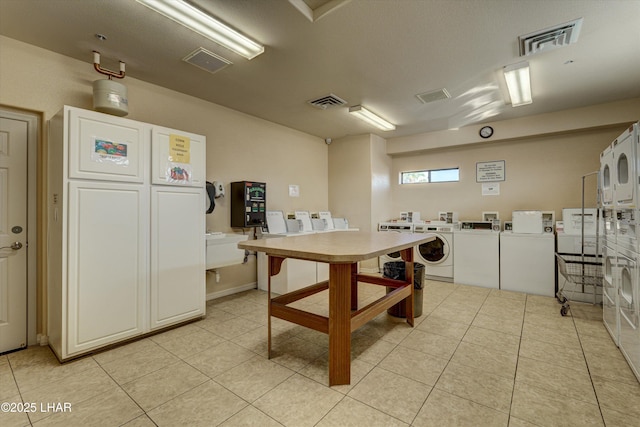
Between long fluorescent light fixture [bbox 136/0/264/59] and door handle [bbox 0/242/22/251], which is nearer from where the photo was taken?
long fluorescent light fixture [bbox 136/0/264/59]

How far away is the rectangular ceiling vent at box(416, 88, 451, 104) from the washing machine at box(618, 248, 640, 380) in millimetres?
2482

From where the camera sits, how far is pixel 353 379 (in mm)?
2062

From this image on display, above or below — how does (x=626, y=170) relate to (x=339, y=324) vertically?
above

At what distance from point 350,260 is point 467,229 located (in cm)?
405

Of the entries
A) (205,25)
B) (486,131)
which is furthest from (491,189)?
(205,25)

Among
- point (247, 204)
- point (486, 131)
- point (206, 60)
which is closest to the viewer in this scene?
point (206, 60)

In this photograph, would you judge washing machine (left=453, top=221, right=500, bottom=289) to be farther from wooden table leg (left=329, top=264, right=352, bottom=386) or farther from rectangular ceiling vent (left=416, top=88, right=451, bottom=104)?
wooden table leg (left=329, top=264, right=352, bottom=386)

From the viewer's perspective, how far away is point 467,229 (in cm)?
493

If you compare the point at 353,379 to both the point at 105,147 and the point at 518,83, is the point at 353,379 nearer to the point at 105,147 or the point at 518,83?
the point at 105,147

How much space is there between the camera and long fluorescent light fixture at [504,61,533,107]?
117 inches

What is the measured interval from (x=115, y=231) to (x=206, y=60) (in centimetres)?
188

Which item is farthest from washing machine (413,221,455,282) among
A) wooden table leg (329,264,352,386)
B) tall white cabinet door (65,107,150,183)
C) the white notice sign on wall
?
tall white cabinet door (65,107,150,183)

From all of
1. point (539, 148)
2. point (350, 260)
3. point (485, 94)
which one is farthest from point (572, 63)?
point (350, 260)

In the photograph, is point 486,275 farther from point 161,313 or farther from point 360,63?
point 161,313
